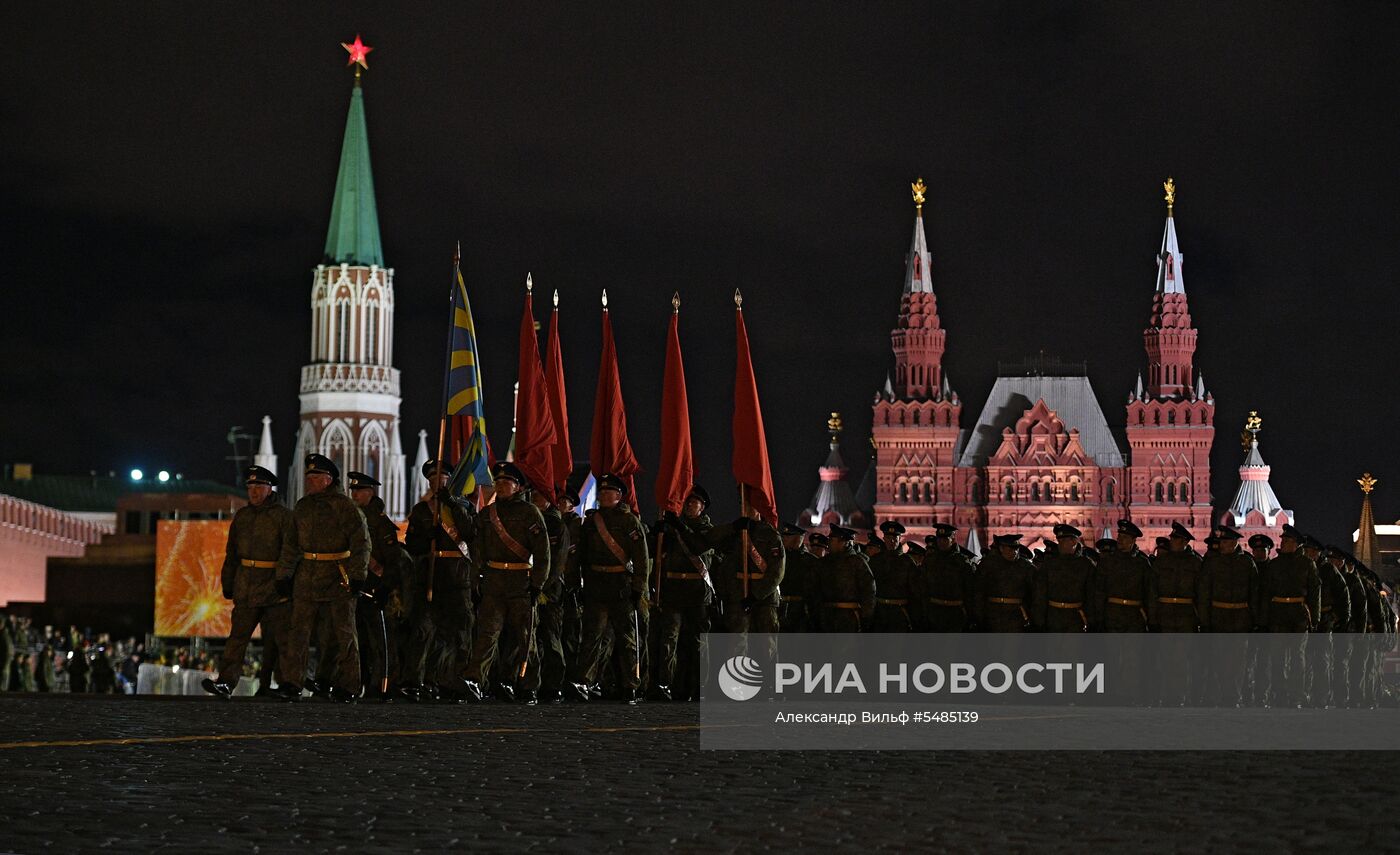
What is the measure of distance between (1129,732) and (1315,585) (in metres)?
6.61

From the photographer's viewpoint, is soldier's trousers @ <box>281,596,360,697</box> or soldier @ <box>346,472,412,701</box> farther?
soldier @ <box>346,472,412,701</box>

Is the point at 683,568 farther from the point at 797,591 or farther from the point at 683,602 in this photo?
the point at 797,591

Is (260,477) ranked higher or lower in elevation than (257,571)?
higher

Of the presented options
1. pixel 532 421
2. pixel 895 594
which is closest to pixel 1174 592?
pixel 895 594

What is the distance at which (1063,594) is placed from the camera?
1881cm

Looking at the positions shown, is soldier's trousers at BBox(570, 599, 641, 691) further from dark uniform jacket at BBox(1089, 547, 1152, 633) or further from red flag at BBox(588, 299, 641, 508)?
red flag at BBox(588, 299, 641, 508)

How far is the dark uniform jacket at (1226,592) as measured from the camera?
1880 cm

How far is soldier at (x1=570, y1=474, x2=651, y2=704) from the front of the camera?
15853 millimetres

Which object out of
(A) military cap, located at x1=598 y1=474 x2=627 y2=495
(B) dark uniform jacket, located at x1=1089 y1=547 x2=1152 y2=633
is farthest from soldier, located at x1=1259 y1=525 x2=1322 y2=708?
(A) military cap, located at x1=598 y1=474 x2=627 y2=495

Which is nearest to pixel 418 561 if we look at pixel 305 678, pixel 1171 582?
pixel 305 678

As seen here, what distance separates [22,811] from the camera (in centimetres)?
798

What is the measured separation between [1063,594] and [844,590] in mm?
1886

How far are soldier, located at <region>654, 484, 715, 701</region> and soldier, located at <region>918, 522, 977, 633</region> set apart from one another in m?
3.54

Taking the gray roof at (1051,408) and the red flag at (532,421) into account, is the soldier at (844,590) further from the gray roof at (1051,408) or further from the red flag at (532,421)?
the gray roof at (1051,408)
